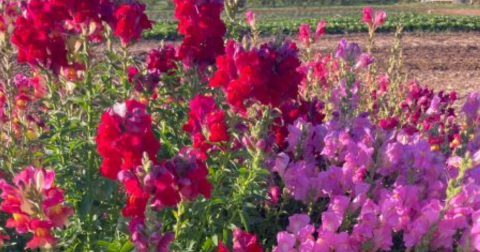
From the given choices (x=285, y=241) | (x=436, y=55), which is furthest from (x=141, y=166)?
(x=436, y=55)

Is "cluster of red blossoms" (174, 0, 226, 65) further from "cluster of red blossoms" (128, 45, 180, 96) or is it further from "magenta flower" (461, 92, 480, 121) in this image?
"magenta flower" (461, 92, 480, 121)

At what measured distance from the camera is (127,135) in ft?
6.71

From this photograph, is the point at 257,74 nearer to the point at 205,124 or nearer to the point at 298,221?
the point at 205,124

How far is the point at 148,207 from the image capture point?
6.55 ft

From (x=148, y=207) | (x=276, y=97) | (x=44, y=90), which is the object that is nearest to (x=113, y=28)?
(x=44, y=90)

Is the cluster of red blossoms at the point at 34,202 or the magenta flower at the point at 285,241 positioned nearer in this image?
the cluster of red blossoms at the point at 34,202

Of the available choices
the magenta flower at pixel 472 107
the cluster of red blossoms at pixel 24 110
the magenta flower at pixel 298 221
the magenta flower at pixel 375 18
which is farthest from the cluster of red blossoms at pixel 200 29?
the magenta flower at pixel 375 18

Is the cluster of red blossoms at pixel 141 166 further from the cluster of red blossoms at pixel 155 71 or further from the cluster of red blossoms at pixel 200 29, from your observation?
the cluster of red blossoms at pixel 200 29

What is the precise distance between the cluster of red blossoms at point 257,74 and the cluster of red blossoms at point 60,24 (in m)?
0.52

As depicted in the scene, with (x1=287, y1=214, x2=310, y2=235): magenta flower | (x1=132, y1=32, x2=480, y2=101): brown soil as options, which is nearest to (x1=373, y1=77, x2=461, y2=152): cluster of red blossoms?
(x1=287, y1=214, x2=310, y2=235): magenta flower

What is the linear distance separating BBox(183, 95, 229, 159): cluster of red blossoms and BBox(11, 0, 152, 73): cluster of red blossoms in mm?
634

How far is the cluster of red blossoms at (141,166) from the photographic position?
2.02 m

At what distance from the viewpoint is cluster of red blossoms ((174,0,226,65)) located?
3.11 m

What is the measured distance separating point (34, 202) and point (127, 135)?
0.34 m
